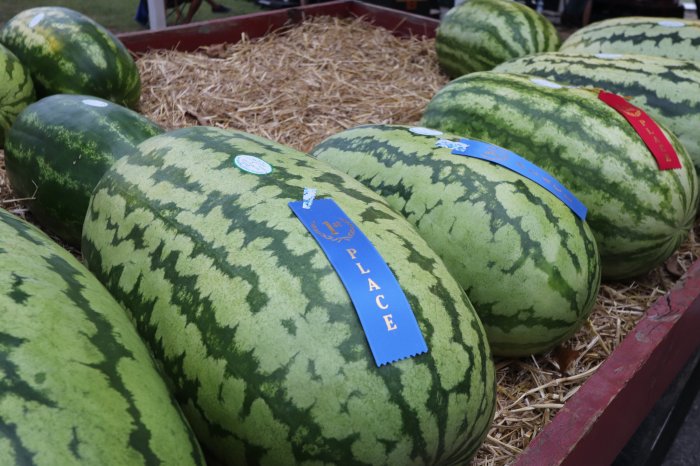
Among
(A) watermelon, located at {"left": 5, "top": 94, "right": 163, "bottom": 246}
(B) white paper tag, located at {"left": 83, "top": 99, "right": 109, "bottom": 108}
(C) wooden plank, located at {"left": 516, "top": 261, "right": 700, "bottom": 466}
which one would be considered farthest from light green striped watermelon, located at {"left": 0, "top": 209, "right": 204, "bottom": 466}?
(B) white paper tag, located at {"left": 83, "top": 99, "right": 109, "bottom": 108}

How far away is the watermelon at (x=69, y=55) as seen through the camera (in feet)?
9.48

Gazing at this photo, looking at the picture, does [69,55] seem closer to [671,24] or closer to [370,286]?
[370,286]

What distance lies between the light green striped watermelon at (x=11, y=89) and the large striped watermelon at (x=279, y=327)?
1628 millimetres

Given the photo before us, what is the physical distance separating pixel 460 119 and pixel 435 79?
174 cm

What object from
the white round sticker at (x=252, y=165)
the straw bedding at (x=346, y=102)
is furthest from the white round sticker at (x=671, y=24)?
the white round sticker at (x=252, y=165)

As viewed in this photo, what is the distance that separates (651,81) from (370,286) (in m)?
1.62

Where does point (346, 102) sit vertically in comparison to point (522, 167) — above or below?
below

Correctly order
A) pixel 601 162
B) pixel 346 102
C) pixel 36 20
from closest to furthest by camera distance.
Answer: pixel 601 162 < pixel 36 20 < pixel 346 102

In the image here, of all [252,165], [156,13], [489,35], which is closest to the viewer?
[252,165]

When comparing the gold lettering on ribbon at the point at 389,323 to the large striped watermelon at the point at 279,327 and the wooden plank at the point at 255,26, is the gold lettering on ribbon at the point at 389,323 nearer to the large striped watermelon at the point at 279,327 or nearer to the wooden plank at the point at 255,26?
the large striped watermelon at the point at 279,327

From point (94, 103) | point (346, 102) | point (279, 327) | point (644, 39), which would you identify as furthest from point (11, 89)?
point (644, 39)

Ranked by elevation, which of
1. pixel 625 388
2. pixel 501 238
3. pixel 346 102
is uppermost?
pixel 501 238

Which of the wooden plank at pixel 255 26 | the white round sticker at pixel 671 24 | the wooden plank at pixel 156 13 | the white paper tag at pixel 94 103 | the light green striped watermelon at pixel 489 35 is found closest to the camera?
the white paper tag at pixel 94 103

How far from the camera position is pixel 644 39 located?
269 cm
